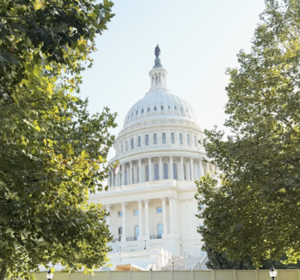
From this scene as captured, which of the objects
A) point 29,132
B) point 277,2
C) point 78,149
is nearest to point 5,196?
point 29,132

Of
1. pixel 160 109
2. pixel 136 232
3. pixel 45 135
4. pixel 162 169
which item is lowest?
pixel 45 135

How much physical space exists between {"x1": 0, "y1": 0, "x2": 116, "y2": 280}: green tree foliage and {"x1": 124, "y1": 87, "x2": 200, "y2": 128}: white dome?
92.5m

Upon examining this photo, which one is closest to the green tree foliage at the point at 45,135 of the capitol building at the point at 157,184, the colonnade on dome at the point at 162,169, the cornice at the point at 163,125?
the capitol building at the point at 157,184

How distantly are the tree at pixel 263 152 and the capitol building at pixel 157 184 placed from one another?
33153 millimetres

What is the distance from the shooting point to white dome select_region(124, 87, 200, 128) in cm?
10994

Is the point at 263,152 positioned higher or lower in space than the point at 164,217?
lower

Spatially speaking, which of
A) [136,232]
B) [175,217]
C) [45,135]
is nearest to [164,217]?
[175,217]

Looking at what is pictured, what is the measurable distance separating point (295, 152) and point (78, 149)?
858 cm

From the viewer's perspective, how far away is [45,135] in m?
11.1

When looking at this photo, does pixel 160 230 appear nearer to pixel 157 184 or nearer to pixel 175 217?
pixel 175 217

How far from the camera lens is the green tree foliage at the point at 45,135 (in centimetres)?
738

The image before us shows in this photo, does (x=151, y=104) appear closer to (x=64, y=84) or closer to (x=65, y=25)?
(x=64, y=84)

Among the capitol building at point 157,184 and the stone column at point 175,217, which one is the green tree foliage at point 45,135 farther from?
the stone column at point 175,217

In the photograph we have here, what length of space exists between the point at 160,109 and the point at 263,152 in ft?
311
